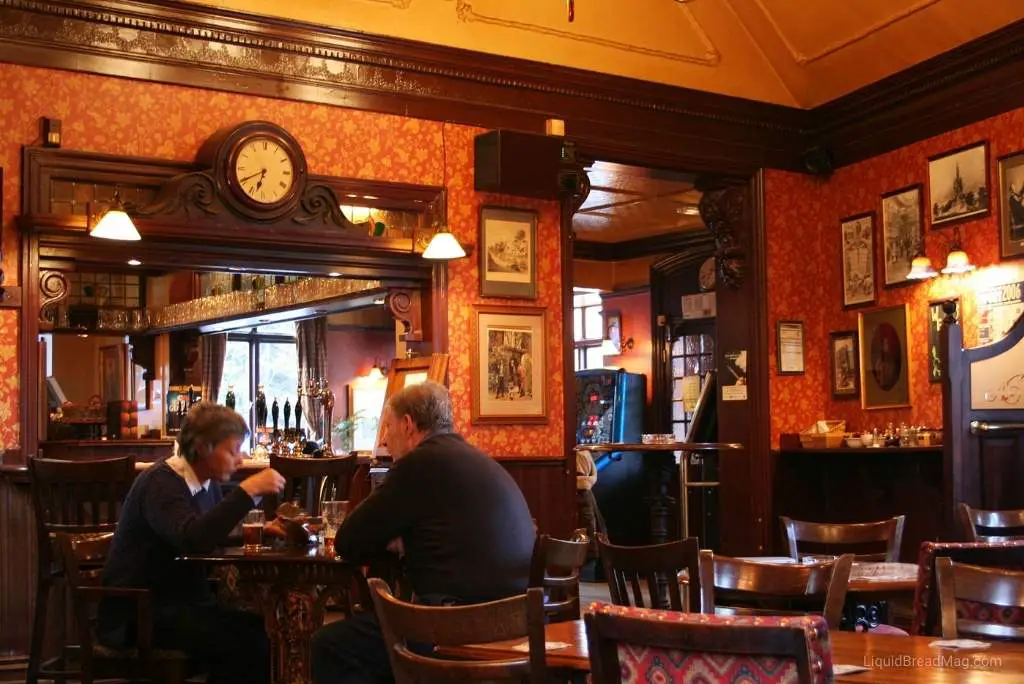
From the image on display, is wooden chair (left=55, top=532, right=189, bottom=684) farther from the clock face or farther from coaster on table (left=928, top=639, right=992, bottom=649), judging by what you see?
the clock face

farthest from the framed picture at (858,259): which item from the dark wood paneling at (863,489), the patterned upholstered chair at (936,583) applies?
the patterned upholstered chair at (936,583)

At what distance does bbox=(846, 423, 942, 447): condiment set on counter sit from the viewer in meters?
8.62

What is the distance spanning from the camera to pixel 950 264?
8406mm

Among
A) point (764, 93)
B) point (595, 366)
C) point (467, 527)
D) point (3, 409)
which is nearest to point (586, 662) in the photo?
point (467, 527)

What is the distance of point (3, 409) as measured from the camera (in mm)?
6949

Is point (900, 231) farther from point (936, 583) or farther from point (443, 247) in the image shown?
point (936, 583)

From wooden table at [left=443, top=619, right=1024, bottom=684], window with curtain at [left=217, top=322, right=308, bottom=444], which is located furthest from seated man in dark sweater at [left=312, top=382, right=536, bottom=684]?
window with curtain at [left=217, top=322, right=308, bottom=444]

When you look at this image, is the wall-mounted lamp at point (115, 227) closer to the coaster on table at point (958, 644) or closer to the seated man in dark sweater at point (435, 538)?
the seated man in dark sweater at point (435, 538)

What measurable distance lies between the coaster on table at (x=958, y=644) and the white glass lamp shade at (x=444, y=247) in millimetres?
4997

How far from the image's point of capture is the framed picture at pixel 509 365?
841 cm

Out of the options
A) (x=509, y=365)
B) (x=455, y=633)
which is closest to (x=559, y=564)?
(x=455, y=633)

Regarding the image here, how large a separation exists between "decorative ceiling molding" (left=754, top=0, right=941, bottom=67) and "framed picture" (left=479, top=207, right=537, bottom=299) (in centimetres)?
252

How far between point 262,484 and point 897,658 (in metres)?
2.41

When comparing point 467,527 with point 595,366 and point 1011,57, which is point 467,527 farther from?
point 595,366
